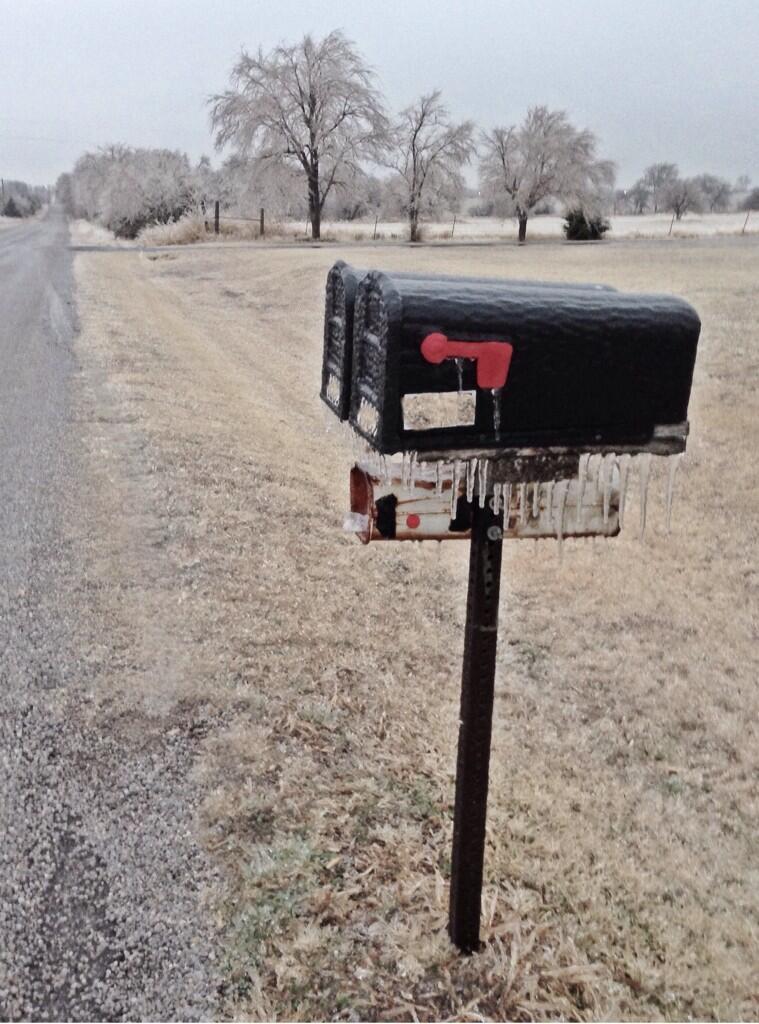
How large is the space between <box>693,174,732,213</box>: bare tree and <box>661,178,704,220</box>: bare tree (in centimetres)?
379

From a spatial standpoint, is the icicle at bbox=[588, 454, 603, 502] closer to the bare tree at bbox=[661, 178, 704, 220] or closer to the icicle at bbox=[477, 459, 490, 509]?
the icicle at bbox=[477, 459, 490, 509]

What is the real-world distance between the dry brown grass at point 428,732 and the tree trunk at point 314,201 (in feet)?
98.4

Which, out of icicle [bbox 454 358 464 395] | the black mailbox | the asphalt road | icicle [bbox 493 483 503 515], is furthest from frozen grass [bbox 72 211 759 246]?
icicle [bbox 454 358 464 395]

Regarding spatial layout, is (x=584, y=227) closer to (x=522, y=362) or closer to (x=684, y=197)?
(x=522, y=362)

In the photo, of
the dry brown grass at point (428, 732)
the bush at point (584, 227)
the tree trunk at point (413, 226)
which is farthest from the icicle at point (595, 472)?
the bush at point (584, 227)

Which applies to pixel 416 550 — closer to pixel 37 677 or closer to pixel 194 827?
pixel 37 677

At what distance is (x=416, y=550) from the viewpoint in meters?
5.44

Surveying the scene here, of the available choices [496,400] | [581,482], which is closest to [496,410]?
[496,400]

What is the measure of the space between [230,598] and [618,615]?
2.36 metres

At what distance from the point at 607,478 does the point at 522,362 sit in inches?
15.6

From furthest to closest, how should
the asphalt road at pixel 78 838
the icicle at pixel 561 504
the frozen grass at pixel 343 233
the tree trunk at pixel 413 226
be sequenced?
1. the tree trunk at pixel 413 226
2. the frozen grass at pixel 343 233
3. the asphalt road at pixel 78 838
4. the icicle at pixel 561 504

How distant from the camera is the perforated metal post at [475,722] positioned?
75.4 inches

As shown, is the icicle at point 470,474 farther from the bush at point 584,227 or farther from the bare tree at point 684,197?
the bare tree at point 684,197

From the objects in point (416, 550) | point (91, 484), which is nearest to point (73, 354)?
point (91, 484)
